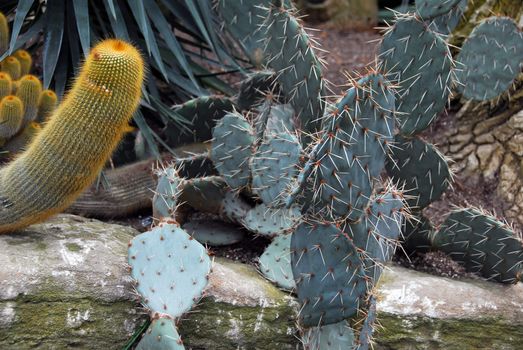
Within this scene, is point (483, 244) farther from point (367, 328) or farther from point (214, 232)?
point (214, 232)

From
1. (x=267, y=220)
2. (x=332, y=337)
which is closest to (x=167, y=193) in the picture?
(x=267, y=220)

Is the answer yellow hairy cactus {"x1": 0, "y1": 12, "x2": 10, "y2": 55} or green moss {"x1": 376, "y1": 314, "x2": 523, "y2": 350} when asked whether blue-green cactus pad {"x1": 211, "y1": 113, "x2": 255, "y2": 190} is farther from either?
yellow hairy cactus {"x1": 0, "y1": 12, "x2": 10, "y2": 55}

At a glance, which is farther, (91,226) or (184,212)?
(184,212)

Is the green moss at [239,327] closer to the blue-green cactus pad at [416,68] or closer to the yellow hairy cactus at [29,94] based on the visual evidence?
the blue-green cactus pad at [416,68]

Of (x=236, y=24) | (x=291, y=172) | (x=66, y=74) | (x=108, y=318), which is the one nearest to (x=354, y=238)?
(x=291, y=172)

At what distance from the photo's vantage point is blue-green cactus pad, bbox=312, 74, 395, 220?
278 centimetres

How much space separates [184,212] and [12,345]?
127cm

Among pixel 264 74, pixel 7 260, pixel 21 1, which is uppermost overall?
pixel 21 1

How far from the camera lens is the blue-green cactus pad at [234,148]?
12.0 ft

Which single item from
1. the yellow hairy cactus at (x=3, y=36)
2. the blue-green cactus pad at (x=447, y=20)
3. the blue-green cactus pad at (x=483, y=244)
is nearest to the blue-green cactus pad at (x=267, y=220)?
the blue-green cactus pad at (x=483, y=244)

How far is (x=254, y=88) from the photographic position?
13.5 feet

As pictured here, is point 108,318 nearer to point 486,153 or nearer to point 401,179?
point 401,179

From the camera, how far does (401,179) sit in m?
3.67

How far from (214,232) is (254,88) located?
0.78m
